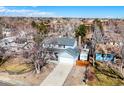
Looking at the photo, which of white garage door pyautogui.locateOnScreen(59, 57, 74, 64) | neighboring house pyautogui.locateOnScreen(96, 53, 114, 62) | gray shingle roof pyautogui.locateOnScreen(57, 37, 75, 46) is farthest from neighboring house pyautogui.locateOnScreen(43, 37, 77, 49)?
neighboring house pyautogui.locateOnScreen(96, 53, 114, 62)

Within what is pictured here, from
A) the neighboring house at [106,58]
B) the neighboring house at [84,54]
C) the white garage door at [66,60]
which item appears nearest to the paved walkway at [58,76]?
the white garage door at [66,60]

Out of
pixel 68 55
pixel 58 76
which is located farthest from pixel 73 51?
pixel 58 76

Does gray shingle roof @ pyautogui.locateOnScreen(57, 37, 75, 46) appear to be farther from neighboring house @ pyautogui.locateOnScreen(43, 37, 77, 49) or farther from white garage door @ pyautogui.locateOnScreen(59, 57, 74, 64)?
white garage door @ pyautogui.locateOnScreen(59, 57, 74, 64)

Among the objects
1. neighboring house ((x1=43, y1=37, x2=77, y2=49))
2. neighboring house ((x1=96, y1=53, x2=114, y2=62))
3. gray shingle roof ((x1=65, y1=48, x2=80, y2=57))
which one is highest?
neighboring house ((x1=43, y1=37, x2=77, y2=49))

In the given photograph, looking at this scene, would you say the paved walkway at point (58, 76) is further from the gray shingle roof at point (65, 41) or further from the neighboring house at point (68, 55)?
the gray shingle roof at point (65, 41)
